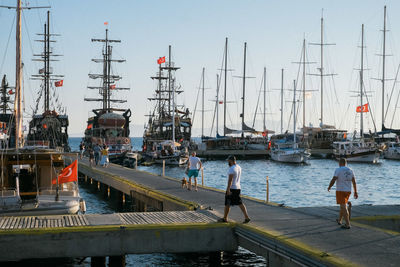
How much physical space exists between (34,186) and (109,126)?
59.8m

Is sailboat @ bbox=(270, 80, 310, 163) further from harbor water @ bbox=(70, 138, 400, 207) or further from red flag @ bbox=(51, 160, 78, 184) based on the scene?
red flag @ bbox=(51, 160, 78, 184)

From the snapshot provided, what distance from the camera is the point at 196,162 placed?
23453 mm

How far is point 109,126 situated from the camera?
3145 inches

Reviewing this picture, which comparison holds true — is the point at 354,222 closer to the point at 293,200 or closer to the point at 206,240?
the point at 206,240

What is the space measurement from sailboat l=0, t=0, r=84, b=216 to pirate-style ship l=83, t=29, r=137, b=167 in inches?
1416

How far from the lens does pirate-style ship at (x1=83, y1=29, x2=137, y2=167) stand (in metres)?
59.1

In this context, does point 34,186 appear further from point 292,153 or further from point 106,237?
point 292,153

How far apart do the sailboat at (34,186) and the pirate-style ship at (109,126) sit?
36.0 metres

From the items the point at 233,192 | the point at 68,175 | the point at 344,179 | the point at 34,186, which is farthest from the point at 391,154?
the point at 233,192

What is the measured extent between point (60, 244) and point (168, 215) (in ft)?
12.3

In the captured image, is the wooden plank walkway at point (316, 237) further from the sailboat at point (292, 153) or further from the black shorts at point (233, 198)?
the sailboat at point (292, 153)

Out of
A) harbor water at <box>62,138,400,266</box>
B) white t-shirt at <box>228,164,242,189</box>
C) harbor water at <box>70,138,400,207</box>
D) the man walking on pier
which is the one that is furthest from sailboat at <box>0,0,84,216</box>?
harbor water at <box>70,138,400,207</box>

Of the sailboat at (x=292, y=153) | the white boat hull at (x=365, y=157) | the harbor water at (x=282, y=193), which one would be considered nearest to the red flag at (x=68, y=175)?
the harbor water at (x=282, y=193)

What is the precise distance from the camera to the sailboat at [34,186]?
17.6m
